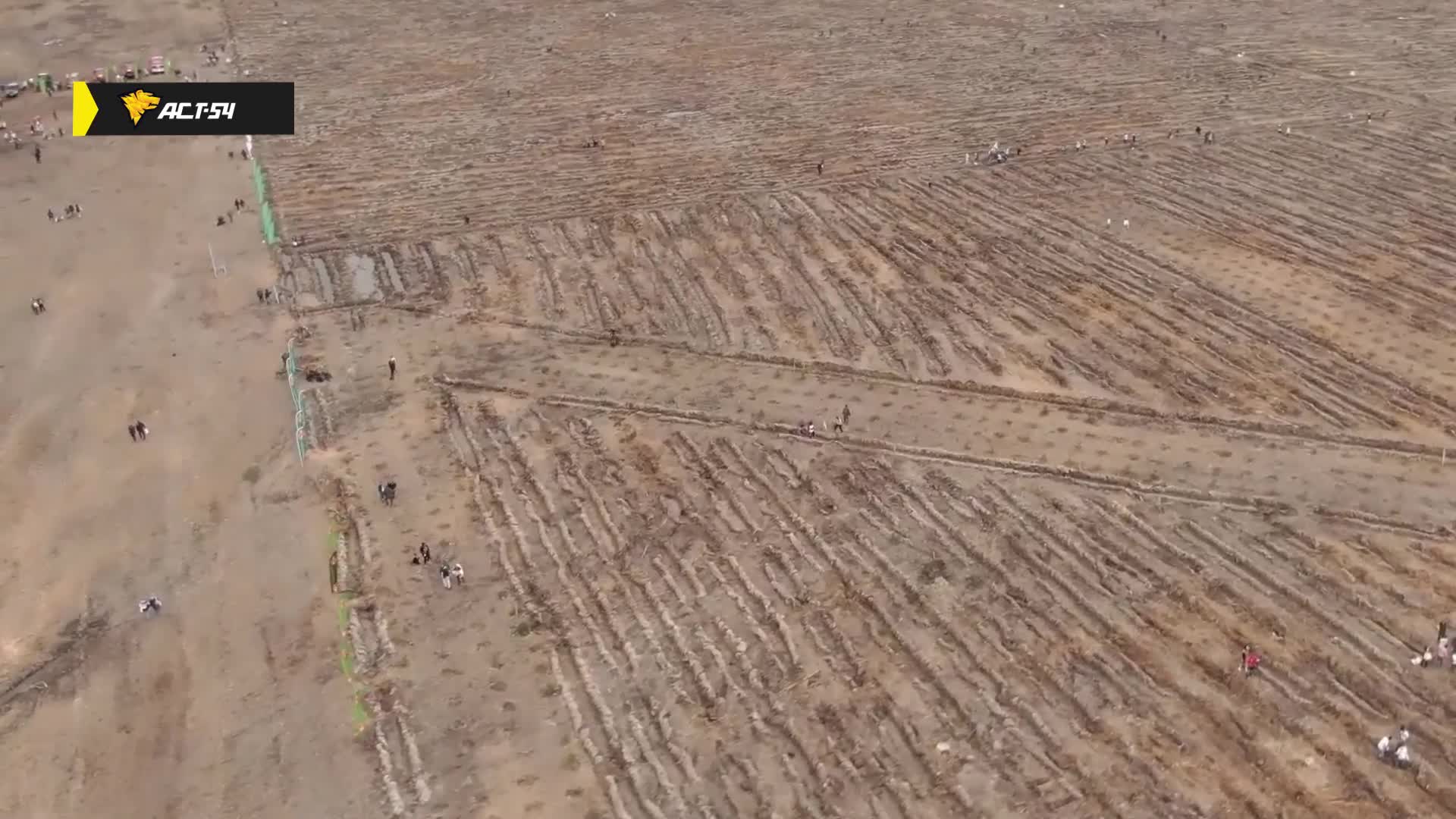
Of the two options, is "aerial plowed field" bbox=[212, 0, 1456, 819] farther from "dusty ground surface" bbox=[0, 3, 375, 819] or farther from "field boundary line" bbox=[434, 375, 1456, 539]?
"dusty ground surface" bbox=[0, 3, 375, 819]

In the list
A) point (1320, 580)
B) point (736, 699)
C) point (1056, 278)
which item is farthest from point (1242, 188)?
point (736, 699)

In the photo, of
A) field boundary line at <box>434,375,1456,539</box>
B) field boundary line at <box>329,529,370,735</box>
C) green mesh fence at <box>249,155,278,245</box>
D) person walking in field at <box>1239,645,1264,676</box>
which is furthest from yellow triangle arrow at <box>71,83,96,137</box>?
person walking in field at <box>1239,645,1264,676</box>

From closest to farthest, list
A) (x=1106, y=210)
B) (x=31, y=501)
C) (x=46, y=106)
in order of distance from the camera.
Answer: (x=31, y=501), (x=1106, y=210), (x=46, y=106)

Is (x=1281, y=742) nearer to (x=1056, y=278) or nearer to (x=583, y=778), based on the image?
(x=583, y=778)

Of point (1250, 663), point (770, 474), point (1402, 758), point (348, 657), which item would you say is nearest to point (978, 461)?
point (770, 474)

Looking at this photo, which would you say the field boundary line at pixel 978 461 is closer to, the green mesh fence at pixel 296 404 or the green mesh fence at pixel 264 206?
the green mesh fence at pixel 296 404

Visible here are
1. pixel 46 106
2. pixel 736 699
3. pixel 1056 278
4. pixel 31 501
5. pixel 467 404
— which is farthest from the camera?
pixel 46 106
